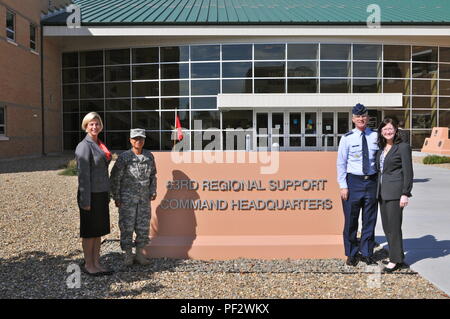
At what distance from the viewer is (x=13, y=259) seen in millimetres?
5207

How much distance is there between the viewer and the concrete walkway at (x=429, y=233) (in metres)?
4.75

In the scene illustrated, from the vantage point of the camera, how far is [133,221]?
4.86m

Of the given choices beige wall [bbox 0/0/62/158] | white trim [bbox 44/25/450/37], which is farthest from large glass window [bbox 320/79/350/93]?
beige wall [bbox 0/0/62/158]

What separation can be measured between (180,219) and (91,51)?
2209 cm

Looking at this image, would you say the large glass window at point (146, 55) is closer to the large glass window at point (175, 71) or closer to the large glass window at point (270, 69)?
the large glass window at point (175, 71)

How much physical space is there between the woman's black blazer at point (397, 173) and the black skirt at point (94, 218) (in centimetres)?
331

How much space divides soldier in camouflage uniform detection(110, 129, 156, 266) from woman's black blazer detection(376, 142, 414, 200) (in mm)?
2800

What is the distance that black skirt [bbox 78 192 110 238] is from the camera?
4.53m

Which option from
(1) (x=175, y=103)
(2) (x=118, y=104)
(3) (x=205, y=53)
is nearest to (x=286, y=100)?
(3) (x=205, y=53)

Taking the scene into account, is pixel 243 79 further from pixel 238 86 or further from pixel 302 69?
pixel 302 69

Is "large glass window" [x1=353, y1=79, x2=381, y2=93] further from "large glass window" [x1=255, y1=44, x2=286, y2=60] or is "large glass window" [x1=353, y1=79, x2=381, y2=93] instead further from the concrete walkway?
the concrete walkway

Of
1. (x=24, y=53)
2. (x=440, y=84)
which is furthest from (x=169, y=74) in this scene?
(x=440, y=84)

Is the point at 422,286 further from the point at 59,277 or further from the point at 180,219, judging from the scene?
the point at 59,277

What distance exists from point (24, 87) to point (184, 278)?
19908 mm
